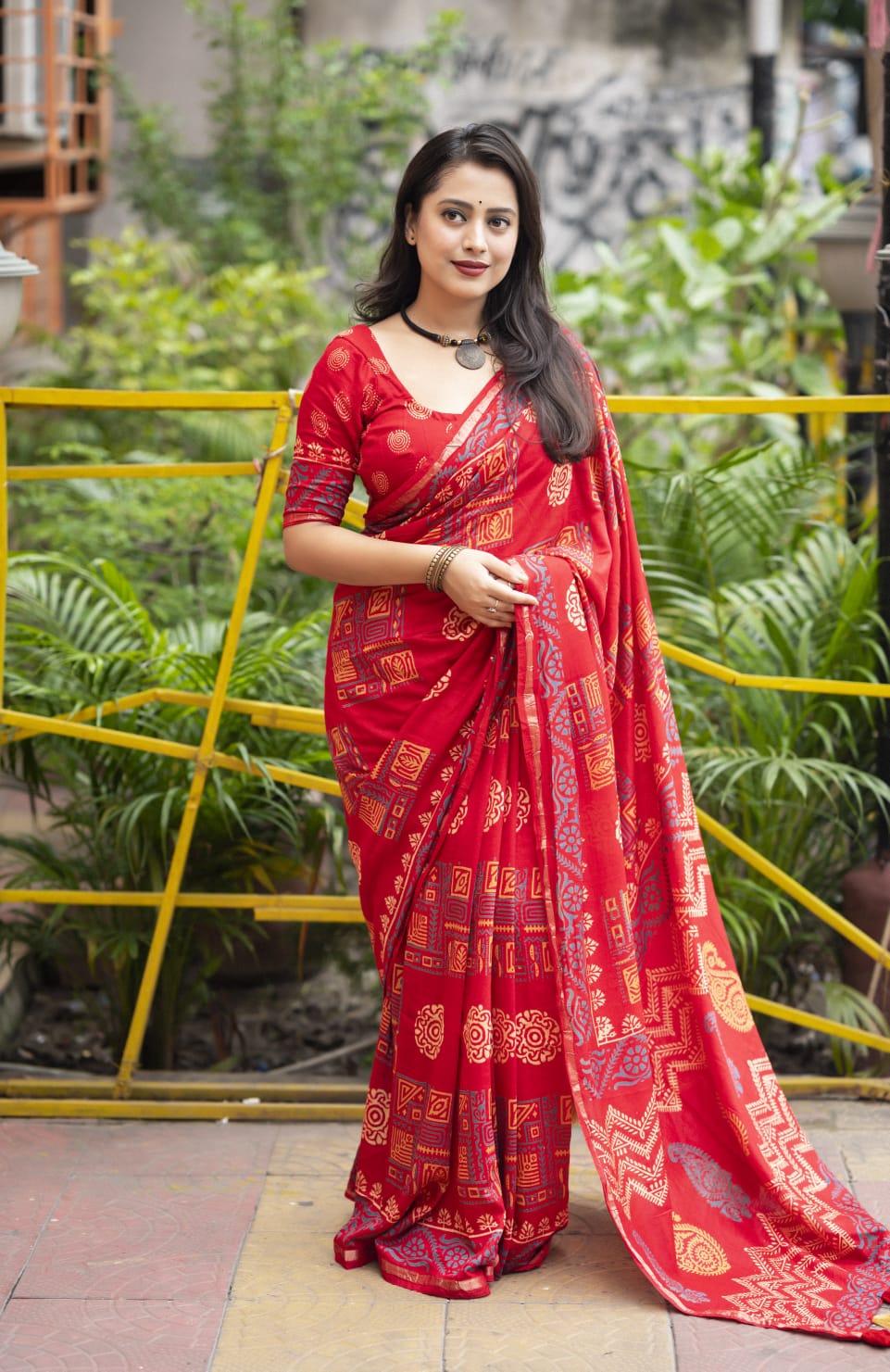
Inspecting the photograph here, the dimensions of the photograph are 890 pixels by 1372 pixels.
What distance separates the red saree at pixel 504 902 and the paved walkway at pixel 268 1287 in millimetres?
78

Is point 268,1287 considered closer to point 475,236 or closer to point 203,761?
point 203,761

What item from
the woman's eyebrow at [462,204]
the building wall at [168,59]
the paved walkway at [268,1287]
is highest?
the building wall at [168,59]

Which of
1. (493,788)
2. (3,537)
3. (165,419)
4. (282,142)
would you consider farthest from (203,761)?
(282,142)

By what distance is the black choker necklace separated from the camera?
2721 millimetres

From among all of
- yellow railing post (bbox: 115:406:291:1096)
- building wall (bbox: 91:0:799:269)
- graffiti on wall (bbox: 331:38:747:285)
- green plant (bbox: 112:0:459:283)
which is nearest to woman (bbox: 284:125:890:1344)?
yellow railing post (bbox: 115:406:291:1096)

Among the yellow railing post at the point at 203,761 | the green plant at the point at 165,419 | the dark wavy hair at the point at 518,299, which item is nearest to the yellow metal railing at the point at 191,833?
the yellow railing post at the point at 203,761

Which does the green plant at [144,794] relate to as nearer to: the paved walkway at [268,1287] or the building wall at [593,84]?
the paved walkway at [268,1287]

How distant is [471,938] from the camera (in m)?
2.66

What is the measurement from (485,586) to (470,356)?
427mm

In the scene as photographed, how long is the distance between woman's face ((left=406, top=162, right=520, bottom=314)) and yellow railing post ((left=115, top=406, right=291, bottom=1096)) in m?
0.60

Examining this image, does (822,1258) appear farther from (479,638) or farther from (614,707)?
(479,638)

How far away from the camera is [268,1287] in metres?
2.69

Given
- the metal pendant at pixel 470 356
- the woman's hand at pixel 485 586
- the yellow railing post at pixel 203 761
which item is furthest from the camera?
the yellow railing post at pixel 203 761

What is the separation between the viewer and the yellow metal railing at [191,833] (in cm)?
321
